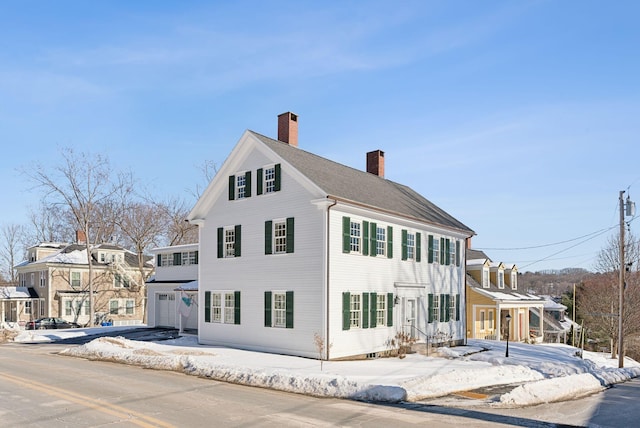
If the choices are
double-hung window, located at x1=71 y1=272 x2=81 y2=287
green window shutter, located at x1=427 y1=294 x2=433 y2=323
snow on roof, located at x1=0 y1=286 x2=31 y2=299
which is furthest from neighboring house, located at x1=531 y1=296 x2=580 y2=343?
snow on roof, located at x1=0 y1=286 x2=31 y2=299

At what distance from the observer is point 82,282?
48844 millimetres

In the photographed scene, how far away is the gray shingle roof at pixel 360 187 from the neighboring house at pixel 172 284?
37.5ft

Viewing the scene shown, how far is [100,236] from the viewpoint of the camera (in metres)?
56.9

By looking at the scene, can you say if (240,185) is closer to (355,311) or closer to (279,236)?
(279,236)

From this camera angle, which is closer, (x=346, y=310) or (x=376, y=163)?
(x=346, y=310)

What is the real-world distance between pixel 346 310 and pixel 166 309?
1826cm

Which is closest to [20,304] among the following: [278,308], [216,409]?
[278,308]

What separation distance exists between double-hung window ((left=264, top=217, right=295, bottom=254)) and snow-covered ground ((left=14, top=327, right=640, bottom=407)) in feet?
14.2

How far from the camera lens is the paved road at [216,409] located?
9828mm

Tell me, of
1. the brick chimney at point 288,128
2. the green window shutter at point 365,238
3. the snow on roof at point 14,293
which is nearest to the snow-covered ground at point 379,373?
the green window shutter at point 365,238

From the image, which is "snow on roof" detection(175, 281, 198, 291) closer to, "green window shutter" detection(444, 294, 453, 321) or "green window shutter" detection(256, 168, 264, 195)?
"green window shutter" detection(256, 168, 264, 195)

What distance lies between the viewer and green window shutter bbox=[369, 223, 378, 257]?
22328mm

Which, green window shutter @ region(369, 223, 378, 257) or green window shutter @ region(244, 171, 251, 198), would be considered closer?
green window shutter @ region(369, 223, 378, 257)

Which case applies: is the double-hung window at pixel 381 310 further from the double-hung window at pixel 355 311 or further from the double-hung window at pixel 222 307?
the double-hung window at pixel 222 307
